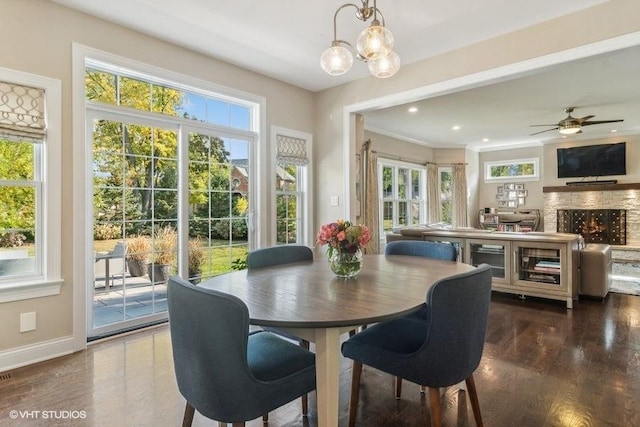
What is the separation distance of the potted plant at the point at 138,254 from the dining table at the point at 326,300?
1722 millimetres

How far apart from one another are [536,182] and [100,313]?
32.0ft

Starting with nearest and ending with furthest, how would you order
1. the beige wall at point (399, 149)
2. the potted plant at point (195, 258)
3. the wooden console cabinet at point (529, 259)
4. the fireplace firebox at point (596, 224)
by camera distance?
the potted plant at point (195, 258), the wooden console cabinet at point (529, 259), the beige wall at point (399, 149), the fireplace firebox at point (596, 224)

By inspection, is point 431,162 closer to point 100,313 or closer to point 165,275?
point 165,275

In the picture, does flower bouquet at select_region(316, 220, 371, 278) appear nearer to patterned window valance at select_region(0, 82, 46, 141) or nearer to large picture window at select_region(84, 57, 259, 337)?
large picture window at select_region(84, 57, 259, 337)

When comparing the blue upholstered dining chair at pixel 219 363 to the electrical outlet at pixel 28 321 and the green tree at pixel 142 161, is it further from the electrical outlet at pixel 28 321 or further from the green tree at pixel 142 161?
the green tree at pixel 142 161

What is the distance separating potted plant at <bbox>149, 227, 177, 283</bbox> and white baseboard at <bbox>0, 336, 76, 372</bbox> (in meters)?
0.86

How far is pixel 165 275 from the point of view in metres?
3.55

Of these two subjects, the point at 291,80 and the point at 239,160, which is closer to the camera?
the point at 239,160

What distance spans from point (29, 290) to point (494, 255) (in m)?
4.89

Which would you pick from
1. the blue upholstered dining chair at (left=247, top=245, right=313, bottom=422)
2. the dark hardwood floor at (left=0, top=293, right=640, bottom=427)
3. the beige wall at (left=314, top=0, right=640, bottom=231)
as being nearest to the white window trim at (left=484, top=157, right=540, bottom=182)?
the dark hardwood floor at (left=0, top=293, right=640, bottom=427)

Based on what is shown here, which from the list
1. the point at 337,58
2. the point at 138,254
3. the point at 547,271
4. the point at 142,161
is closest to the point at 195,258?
the point at 138,254

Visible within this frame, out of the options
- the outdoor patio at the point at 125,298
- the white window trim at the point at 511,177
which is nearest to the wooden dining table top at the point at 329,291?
the outdoor patio at the point at 125,298

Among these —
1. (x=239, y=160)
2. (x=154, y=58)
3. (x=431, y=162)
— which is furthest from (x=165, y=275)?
(x=431, y=162)

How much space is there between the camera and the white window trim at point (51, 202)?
8.76 ft
